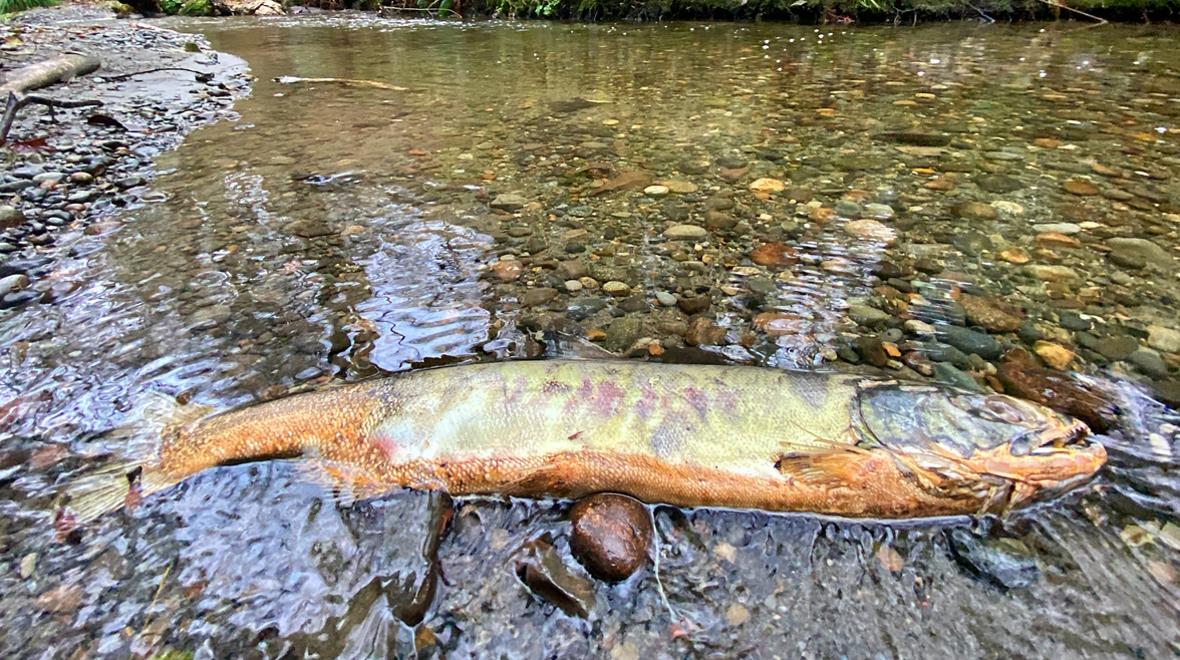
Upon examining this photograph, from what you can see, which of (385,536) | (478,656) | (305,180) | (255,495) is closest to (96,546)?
(255,495)

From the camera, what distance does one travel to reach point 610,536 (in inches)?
56.7

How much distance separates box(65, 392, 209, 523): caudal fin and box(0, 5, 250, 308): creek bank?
118 centimetres

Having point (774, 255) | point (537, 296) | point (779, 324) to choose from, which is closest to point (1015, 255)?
point (774, 255)

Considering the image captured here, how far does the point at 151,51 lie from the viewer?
898 centimetres

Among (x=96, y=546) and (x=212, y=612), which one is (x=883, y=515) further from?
(x=96, y=546)

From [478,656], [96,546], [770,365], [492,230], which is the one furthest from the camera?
A: [492,230]

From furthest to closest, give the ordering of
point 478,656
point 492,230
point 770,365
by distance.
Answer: point 492,230
point 770,365
point 478,656

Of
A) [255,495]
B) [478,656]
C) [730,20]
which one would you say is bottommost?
[478,656]

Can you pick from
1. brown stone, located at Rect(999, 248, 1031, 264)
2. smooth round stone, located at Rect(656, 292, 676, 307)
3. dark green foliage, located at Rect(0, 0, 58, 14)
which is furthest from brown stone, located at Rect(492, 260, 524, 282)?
dark green foliage, located at Rect(0, 0, 58, 14)

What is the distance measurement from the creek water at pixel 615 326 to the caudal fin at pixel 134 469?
0.05m

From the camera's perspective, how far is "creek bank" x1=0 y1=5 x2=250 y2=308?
3.02m

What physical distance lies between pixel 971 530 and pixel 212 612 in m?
1.80

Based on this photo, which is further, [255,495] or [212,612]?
[255,495]

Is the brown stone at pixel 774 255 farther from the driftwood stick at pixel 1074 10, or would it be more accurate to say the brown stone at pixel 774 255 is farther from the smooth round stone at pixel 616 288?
the driftwood stick at pixel 1074 10
